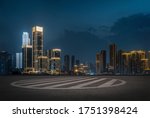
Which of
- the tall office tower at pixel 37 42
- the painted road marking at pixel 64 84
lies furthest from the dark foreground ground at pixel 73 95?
the tall office tower at pixel 37 42

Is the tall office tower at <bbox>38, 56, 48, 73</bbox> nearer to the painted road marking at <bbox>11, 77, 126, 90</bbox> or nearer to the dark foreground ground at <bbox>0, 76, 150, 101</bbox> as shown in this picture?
the painted road marking at <bbox>11, 77, 126, 90</bbox>

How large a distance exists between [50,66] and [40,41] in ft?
102

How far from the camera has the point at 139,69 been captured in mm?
159875

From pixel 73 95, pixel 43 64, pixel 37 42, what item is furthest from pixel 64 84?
pixel 37 42

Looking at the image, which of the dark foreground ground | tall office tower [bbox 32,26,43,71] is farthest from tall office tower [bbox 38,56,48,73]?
the dark foreground ground

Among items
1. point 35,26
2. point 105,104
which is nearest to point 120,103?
point 105,104

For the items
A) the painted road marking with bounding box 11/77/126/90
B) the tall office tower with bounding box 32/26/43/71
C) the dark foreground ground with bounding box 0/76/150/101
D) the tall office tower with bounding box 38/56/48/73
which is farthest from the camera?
the tall office tower with bounding box 32/26/43/71

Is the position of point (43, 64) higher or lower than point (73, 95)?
higher

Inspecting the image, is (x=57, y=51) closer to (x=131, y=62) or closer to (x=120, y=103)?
(x=131, y=62)

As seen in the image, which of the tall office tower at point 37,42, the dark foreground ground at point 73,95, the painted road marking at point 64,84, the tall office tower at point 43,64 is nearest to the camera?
the dark foreground ground at point 73,95

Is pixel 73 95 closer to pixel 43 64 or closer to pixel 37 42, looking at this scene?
pixel 43 64

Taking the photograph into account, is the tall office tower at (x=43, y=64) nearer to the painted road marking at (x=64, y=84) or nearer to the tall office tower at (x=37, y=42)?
the tall office tower at (x=37, y=42)

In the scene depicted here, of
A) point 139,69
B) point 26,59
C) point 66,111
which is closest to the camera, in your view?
point 66,111

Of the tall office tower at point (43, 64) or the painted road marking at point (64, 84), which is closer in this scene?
the painted road marking at point (64, 84)
